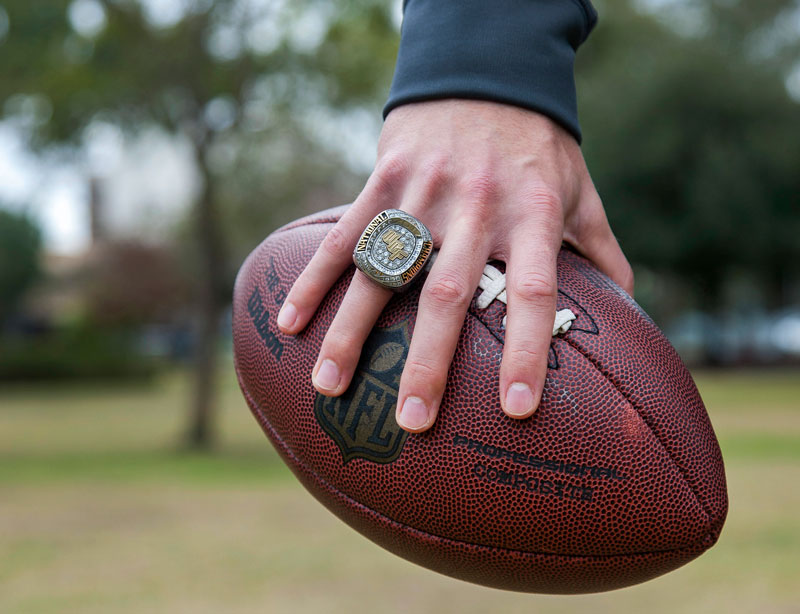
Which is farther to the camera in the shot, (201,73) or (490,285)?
(201,73)

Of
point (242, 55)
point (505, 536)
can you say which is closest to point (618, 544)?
point (505, 536)

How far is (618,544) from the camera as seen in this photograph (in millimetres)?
1337

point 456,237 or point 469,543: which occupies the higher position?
point 456,237

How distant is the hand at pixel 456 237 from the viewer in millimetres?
1197

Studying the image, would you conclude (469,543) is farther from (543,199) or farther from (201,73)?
(201,73)

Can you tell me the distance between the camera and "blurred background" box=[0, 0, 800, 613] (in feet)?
16.9

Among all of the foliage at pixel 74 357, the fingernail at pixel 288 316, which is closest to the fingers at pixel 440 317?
the fingernail at pixel 288 316

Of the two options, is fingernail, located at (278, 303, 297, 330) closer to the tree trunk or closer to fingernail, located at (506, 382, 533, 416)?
fingernail, located at (506, 382, 533, 416)

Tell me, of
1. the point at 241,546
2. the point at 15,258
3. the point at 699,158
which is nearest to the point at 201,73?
the point at 241,546

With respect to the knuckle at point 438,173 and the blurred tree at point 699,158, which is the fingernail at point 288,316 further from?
the blurred tree at point 699,158

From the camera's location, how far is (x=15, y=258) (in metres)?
29.9

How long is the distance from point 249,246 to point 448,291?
20.4 metres

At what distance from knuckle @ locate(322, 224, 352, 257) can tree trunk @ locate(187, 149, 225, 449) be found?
32.6 ft

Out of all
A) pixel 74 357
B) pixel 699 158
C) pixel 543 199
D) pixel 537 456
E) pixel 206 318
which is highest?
pixel 699 158
